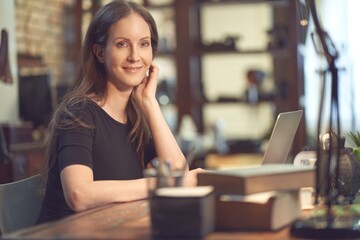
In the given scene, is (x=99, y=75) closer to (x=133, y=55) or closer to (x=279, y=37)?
(x=133, y=55)

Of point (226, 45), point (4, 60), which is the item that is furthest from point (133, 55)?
point (226, 45)

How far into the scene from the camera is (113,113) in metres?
2.50

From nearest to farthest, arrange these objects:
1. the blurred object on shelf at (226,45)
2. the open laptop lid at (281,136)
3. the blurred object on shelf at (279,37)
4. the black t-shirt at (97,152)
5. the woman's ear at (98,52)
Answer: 1. the open laptop lid at (281,136)
2. the black t-shirt at (97,152)
3. the woman's ear at (98,52)
4. the blurred object on shelf at (279,37)
5. the blurred object on shelf at (226,45)

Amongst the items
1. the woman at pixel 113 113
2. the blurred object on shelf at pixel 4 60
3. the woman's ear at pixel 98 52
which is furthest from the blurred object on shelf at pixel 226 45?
the woman's ear at pixel 98 52

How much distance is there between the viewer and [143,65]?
2500mm

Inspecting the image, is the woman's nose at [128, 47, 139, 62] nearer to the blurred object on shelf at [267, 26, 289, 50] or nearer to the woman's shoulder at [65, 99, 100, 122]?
the woman's shoulder at [65, 99, 100, 122]

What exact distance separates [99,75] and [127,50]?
0.17 meters

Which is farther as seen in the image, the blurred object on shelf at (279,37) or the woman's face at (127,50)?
the blurred object on shelf at (279,37)

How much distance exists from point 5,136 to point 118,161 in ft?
8.87

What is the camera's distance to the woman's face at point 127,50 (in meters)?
2.45

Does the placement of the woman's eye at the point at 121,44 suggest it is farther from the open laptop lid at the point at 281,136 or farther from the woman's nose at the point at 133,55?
the open laptop lid at the point at 281,136

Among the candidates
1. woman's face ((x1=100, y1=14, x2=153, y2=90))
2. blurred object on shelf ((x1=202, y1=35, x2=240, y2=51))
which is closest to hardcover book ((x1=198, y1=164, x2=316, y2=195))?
woman's face ((x1=100, y1=14, x2=153, y2=90))

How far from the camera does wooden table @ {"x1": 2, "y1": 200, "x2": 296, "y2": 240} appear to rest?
1.46 m

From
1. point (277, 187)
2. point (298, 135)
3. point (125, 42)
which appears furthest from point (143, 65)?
point (298, 135)
